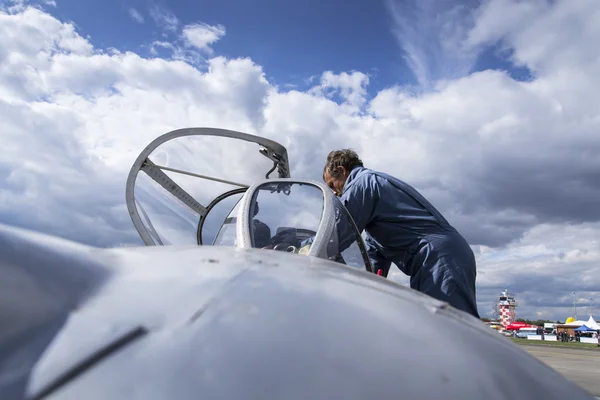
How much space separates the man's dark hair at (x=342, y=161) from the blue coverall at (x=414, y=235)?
272mm

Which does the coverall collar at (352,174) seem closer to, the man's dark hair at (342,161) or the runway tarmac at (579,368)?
A: the man's dark hair at (342,161)

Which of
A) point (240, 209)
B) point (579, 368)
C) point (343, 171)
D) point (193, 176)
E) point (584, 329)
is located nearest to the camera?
point (240, 209)

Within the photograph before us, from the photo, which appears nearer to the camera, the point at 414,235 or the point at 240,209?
the point at 240,209

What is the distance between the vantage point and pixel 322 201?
2.96 metres

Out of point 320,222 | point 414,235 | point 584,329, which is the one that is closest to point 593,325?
point 584,329

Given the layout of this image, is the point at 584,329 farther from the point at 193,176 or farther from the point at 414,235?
the point at 193,176

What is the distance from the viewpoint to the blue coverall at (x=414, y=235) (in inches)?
137

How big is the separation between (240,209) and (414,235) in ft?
5.10

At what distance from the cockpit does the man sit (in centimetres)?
62

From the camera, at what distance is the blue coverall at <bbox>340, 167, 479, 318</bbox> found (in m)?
3.49

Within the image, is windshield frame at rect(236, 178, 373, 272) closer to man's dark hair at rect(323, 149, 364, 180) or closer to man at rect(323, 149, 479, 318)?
man at rect(323, 149, 479, 318)

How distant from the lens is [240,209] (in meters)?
2.88

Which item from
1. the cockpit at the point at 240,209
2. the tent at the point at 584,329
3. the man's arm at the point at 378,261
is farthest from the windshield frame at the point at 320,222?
the tent at the point at 584,329

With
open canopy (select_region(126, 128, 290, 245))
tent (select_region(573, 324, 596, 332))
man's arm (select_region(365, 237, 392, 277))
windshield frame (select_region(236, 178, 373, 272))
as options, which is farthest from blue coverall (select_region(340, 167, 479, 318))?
tent (select_region(573, 324, 596, 332))
